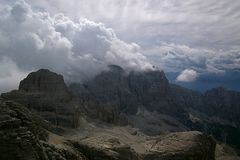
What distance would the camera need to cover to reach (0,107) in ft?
133

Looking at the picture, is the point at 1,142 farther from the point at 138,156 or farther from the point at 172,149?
the point at 172,149

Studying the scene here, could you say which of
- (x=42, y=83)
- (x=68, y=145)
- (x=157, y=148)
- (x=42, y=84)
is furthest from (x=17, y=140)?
(x=42, y=83)

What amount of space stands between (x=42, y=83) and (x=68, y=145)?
109m

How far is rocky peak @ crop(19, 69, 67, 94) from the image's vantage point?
159 metres

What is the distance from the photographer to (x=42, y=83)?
6378 inches

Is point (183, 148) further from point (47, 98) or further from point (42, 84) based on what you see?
point (42, 84)

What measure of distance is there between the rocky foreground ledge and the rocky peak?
83168 millimetres

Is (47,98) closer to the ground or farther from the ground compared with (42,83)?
closer to the ground

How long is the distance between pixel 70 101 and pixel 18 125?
125 m

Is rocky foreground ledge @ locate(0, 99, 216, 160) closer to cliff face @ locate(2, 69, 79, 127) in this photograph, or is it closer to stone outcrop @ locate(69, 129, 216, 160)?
stone outcrop @ locate(69, 129, 216, 160)

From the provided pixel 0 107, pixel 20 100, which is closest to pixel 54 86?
pixel 20 100

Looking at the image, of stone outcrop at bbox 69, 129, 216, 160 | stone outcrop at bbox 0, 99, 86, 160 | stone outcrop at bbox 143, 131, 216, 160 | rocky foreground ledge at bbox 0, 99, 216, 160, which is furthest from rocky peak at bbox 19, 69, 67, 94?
stone outcrop at bbox 0, 99, 86, 160

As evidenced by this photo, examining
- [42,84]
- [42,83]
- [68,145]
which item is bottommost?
[68,145]

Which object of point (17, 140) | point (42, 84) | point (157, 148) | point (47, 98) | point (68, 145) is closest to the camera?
point (17, 140)
